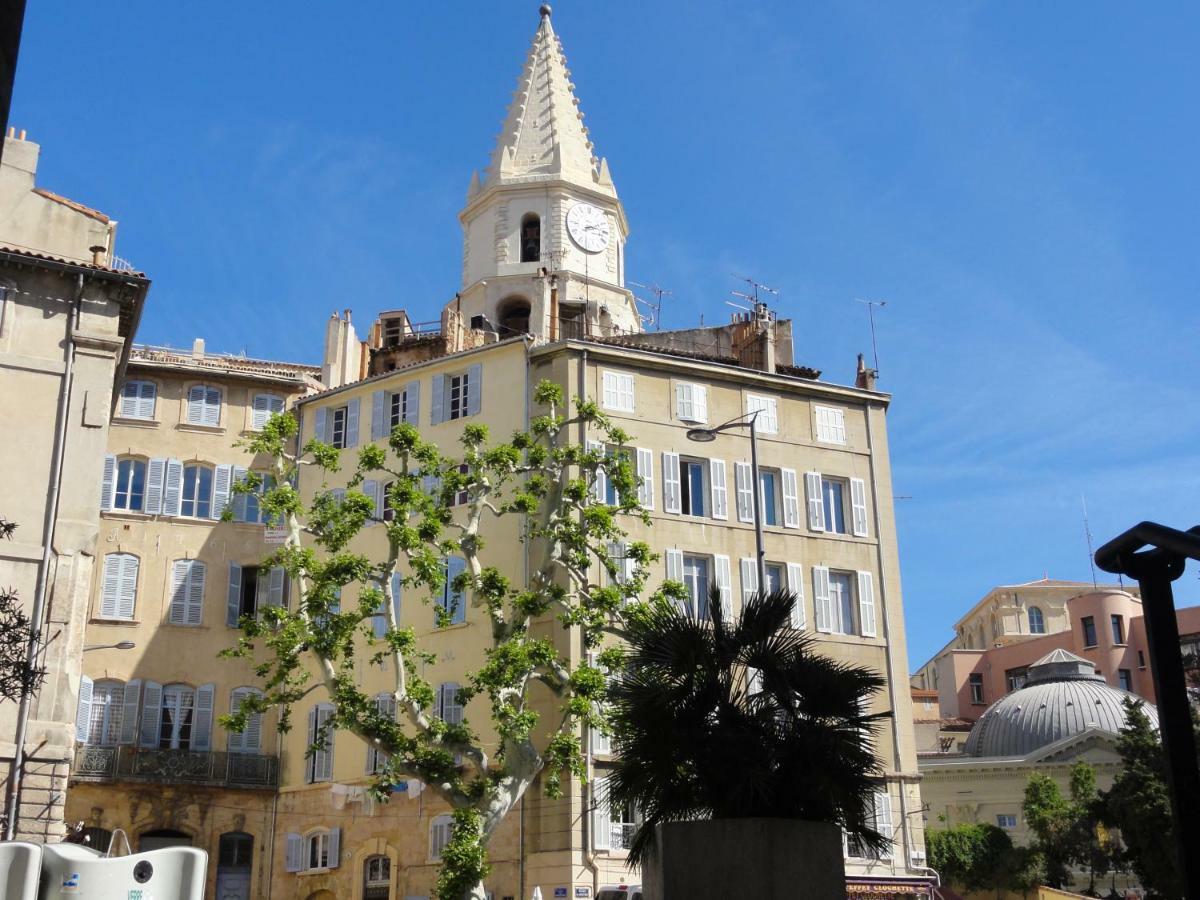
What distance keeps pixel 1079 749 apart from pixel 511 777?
5215 centimetres

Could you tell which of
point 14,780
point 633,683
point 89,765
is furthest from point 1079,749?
point 633,683

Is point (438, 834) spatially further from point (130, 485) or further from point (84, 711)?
point (130, 485)

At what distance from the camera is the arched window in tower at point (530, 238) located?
2381 inches

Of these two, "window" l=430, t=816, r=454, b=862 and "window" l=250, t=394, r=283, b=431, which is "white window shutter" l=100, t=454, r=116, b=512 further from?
"window" l=430, t=816, r=454, b=862

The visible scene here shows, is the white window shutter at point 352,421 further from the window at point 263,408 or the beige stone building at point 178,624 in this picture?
the window at point 263,408

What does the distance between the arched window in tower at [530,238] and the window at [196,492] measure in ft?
63.9

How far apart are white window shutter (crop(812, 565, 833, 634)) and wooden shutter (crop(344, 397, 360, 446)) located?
1365 cm

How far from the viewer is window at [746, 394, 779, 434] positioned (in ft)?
148

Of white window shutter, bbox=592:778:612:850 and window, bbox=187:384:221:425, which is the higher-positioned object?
window, bbox=187:384:221:425

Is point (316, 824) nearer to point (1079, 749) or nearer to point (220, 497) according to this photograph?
point (220, 497)

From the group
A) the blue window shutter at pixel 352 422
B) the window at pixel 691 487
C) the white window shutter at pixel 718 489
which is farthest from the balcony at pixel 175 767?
the white window shutter at pixel 718 489

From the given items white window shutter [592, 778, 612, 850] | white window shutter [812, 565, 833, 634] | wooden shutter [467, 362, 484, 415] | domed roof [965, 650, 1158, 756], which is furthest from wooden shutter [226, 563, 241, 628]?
domed roof [965, 650, 1158, 756]

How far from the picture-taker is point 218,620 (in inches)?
1700

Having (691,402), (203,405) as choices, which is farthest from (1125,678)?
(203,405)
